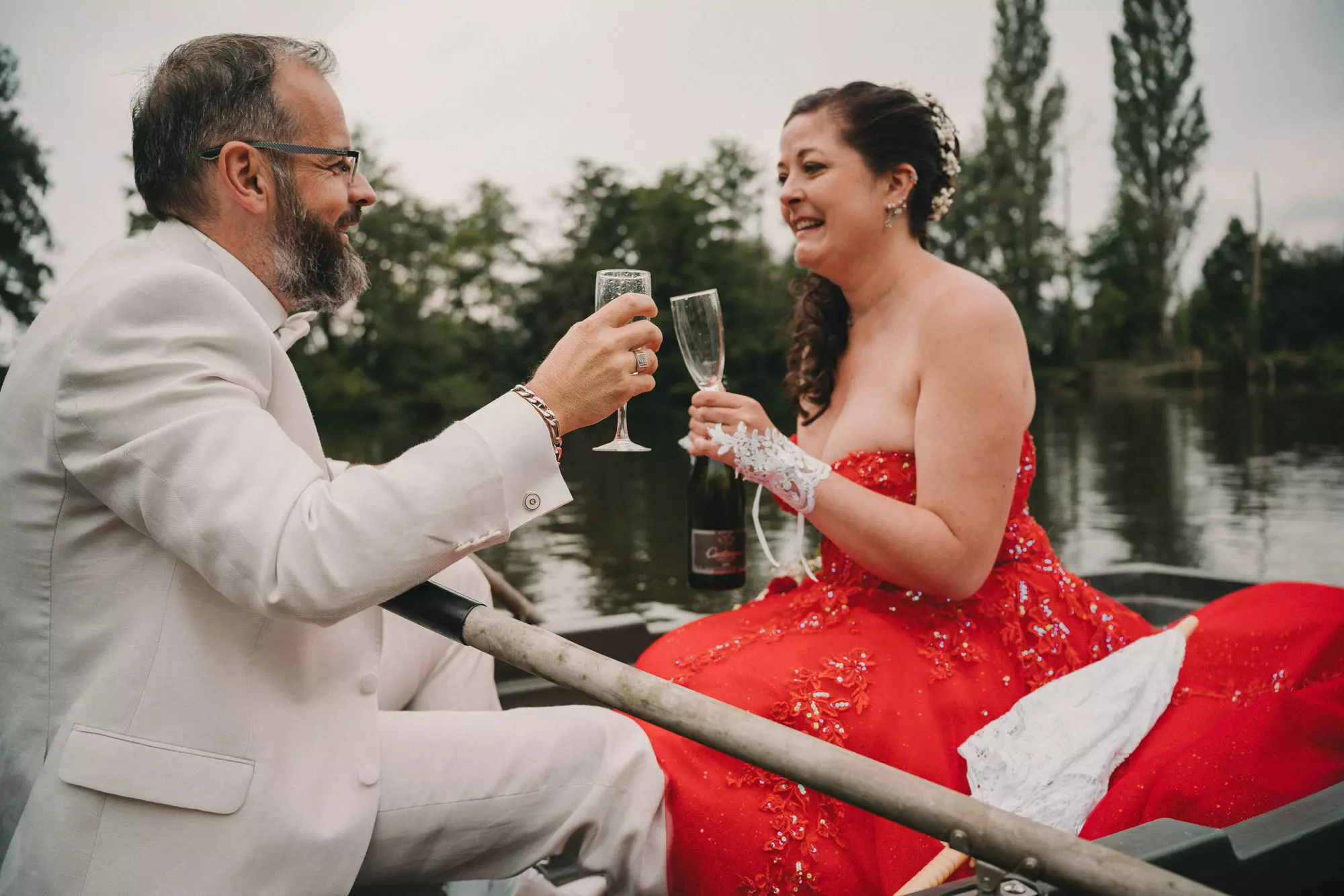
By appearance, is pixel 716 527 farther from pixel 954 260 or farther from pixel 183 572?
pixel 954 260

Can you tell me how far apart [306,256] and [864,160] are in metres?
1.51

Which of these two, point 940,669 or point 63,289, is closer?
point 63,289

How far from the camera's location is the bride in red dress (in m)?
1.95

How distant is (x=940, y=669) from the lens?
→ 2217 millimetres

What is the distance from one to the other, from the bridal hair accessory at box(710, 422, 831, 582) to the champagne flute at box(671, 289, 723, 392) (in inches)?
6.8

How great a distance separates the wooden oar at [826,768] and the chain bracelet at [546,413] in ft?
0.95

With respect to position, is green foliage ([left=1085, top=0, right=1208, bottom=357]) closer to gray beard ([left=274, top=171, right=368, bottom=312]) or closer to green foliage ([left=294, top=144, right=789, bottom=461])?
green foliage ([left=294, top=144, right=789, bottom=461])

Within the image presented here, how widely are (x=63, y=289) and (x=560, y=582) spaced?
24.5 feet

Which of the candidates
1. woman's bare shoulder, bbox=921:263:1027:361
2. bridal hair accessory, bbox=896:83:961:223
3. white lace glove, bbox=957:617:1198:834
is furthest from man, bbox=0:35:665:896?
bridal hair accessory, bbox=896:83:961:223

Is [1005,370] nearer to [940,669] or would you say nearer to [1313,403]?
[940,669]

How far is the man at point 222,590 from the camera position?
4.59ft

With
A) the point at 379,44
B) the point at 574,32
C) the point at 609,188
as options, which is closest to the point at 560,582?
the point at 379,44

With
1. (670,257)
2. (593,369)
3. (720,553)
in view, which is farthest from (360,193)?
(670,257)

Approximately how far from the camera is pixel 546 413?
1.59 m
